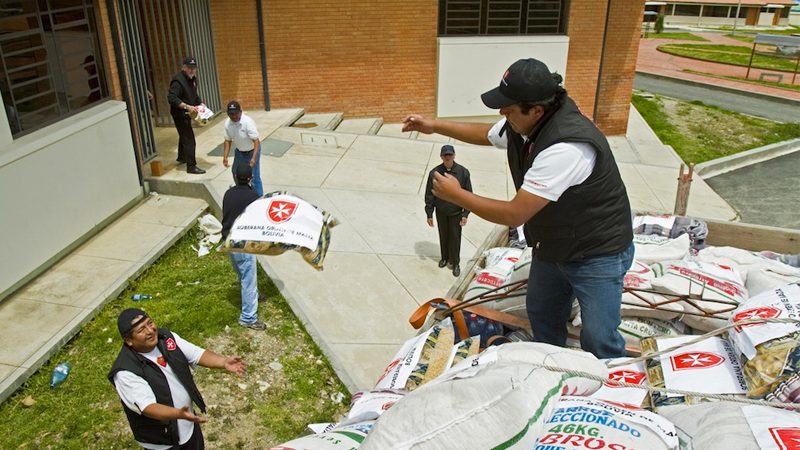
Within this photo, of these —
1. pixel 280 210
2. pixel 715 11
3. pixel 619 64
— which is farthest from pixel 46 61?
pixel 715 11

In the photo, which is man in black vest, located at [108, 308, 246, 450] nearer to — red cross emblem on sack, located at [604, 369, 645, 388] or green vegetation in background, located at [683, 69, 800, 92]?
red cross emblem on sack, located at [604, 369, 645, 388]

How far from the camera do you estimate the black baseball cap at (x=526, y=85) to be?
3049 millimetres

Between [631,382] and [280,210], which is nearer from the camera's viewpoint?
[631,382]

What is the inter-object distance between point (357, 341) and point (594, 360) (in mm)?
3862

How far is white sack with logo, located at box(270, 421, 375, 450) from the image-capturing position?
8.52ft

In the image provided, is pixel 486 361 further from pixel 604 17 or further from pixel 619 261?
pixel 604 17

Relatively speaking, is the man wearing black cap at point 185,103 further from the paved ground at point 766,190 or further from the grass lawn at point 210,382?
the paved ground at point 766,190

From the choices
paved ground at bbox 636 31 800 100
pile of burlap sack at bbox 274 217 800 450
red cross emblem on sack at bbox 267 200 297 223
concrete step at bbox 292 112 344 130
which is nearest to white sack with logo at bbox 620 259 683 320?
pile of burlap sack at bbox 274 217 800 450

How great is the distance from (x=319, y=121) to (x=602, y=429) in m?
11.7

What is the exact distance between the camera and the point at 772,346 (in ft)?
9.39

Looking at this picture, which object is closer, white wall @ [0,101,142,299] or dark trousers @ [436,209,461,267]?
white wall @ [0,101,142,299]

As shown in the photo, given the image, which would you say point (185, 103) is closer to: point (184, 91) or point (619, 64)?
point (184, 91)

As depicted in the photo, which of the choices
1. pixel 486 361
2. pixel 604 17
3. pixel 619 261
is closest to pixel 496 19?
pixel 604 17

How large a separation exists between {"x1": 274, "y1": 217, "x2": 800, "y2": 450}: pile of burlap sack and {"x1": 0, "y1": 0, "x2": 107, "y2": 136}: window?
5861mm
